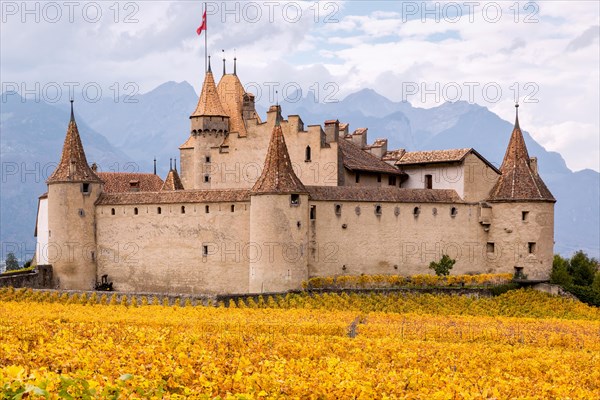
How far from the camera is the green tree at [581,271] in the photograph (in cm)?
5659

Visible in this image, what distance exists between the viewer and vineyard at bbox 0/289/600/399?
1661 centimetres

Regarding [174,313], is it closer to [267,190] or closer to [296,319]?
[296,319]

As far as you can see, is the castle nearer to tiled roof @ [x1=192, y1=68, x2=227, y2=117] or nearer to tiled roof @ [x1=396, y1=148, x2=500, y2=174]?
tiled roof @ [x1=396, y1=148, x2=500, y2=174]

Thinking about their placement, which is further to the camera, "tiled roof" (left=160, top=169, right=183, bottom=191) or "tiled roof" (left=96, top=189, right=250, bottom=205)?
"tiled roof" (left=160, top=169, right=183, bottom=191)

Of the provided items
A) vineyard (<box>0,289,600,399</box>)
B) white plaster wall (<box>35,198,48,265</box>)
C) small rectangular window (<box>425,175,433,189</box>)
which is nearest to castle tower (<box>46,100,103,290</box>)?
white plaster wall (<box>35,198,48,265</box>)

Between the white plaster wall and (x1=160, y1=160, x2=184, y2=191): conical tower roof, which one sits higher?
(x1=160, y1=160, x2=184, y2=191): conical tower roof

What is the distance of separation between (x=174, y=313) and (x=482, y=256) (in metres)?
22.4

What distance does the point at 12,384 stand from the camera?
12.5 m

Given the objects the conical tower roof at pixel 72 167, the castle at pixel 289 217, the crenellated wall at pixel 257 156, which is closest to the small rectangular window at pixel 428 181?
the castle at pixel 289 217

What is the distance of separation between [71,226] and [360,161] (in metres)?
18.1

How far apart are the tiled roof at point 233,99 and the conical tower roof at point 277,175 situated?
10.2m

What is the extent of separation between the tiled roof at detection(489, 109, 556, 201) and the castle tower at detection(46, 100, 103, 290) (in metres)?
24.2

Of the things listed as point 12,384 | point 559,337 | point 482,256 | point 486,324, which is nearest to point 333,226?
point 482,256

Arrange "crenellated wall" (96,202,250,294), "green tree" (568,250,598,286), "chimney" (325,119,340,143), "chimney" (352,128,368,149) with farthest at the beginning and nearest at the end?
"chimney" (352,128,368,149), "green tree" (568,250,598,286), "chimney" (325,119,340,143), "crenellated wall" (96,202,250,294)
